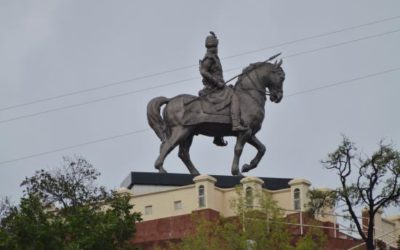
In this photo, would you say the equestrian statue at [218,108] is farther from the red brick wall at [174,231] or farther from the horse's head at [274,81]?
the red brick wall at [174,231]

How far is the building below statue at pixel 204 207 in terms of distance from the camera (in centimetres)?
7319

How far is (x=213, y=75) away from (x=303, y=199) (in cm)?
549

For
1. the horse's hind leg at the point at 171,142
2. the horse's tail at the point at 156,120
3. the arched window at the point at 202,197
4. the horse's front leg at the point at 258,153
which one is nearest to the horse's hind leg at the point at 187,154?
the horse's hind leg at the point at 171,142

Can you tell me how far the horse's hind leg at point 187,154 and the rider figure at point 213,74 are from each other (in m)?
1.04

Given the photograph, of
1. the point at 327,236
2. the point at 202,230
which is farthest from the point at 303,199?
the point at 202,230

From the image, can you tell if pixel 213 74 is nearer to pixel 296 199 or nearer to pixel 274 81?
pixel 274 81

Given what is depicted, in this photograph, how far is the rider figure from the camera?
73.5m

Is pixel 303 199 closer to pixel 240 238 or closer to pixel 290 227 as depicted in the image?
pixel 290 227

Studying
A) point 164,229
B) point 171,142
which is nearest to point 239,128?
point 171,142

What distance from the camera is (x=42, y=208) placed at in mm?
66812

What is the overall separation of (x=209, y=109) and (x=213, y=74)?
1.39 metres

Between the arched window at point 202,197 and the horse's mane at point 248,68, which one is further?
the horse's mane at point 248,68

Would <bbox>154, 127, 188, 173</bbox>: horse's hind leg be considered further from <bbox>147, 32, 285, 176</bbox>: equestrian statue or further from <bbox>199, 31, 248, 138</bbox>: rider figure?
<bbox>199, 31, 248, 138</bbox>: rider figure

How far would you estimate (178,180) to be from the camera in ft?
250
